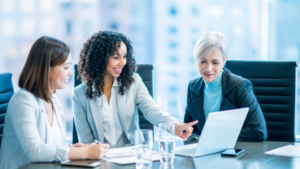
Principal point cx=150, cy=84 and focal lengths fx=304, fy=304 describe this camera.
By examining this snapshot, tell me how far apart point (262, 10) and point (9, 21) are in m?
2.49

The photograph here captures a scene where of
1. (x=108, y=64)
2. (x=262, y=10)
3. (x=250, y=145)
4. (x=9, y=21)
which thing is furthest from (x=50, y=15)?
(x=250, y=145)

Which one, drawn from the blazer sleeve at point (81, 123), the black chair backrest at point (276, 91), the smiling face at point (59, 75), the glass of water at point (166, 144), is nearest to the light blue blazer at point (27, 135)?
the smiling face at point (59, 75)

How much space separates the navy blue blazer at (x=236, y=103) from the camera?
1649mm

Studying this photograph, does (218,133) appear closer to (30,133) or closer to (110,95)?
(30,133)

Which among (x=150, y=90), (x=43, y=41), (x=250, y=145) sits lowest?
(x=250, y=145)

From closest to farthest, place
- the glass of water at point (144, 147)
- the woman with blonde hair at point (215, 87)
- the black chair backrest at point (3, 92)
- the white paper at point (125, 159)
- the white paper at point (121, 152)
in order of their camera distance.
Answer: the glass of water at point (144, 147)
the white paper at point (125, 159)
the white paper at point (121, 152)
the black chair backrest at point (3, 92)
the woman with blonde hair at point (215, 87)

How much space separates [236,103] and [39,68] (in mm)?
1168

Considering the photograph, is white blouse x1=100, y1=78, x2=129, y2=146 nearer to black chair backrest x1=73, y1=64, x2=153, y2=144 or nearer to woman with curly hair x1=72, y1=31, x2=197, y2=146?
woman with curly hair x1=72, y1=31, x2=197, y2=146

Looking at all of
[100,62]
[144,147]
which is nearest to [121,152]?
[144,147]

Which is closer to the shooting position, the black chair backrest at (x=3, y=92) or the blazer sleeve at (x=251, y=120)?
the blazer sleeve at (x=251, y=120)

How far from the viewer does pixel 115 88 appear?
203cm

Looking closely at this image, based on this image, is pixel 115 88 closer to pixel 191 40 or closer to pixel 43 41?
pixel 43 41

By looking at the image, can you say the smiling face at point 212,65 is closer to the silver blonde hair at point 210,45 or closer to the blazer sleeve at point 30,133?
the silver blonde hair at point 210,45

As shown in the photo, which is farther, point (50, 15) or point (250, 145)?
point (50, 15)
